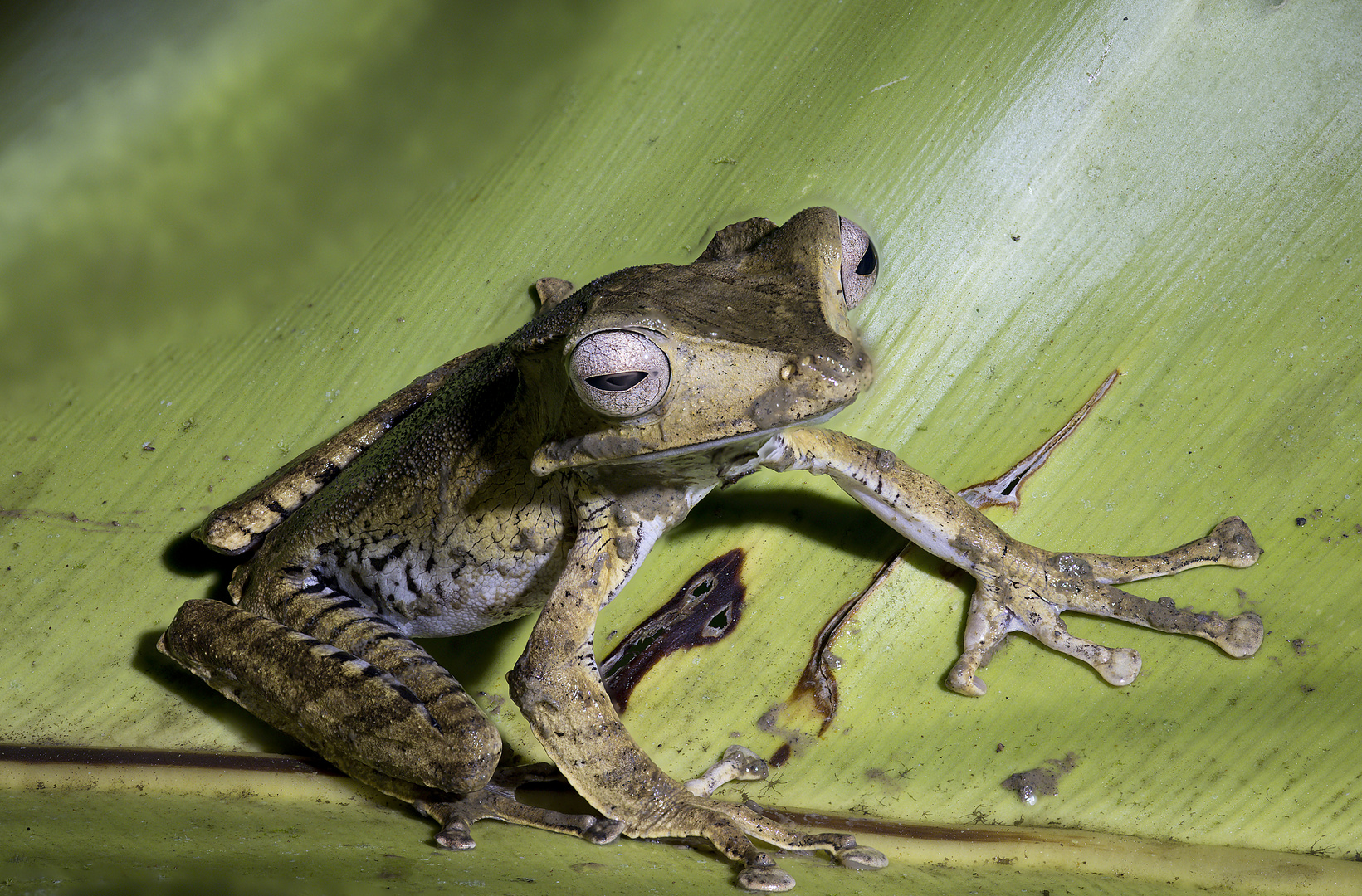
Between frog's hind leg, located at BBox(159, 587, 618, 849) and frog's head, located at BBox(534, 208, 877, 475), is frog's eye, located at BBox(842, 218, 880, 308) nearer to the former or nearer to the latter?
frog's head, located at BBox(534, 208, 877, 475)

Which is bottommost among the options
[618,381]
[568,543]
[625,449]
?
[568,543]

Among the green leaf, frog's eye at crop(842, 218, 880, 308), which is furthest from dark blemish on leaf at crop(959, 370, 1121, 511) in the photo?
frog's eye at crop(842, 218, 880, 308)

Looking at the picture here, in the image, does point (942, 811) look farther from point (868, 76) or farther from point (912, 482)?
point (868, 76)

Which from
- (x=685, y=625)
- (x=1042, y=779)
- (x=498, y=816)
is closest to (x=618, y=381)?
(x=685, y=625)

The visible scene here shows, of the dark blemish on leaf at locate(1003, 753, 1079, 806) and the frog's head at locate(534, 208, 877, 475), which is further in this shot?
the dark blemish on leaf at locate(1003, 753, 1079, 806)

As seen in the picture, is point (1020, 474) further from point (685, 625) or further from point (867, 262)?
point (685, 625)

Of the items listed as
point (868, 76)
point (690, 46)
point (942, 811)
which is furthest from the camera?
point (690, 46)

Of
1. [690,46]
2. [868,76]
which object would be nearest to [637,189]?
[690,46]
